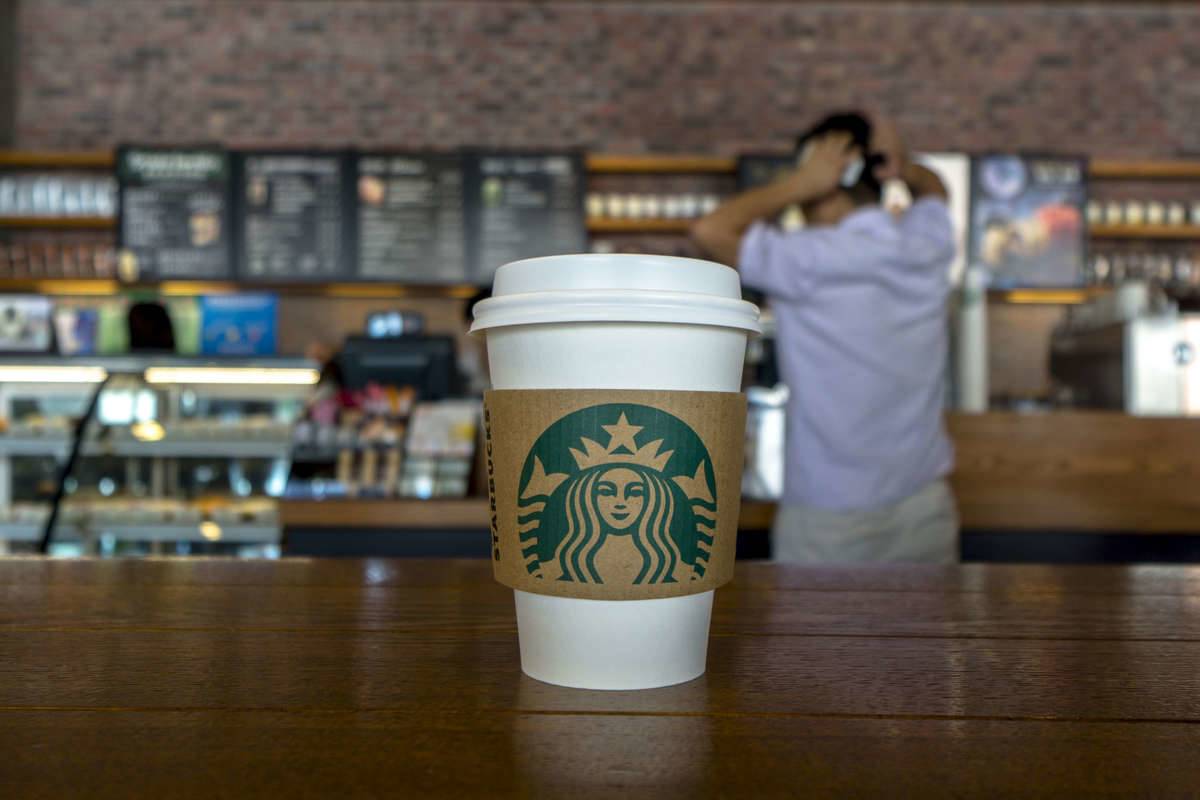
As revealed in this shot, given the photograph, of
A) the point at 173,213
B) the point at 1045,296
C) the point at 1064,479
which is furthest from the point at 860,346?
the point at 173,213

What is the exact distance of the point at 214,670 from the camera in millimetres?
517

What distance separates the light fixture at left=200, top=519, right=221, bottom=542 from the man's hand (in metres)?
2.38

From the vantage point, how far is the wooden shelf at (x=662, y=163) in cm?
482

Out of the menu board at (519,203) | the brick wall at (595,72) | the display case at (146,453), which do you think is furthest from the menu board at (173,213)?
the display case at (146,453)

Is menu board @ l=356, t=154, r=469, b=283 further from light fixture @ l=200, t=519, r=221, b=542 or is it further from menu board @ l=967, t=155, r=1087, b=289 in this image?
menu board @ l=967, t=155, r=1087, b=289

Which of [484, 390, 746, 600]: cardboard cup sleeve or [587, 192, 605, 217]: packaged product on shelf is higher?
[587, 192, 605, 217]: packaged product on shelf

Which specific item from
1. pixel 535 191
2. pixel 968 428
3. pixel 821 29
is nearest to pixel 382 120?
pixel 535 191

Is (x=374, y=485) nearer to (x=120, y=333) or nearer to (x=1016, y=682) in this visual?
(x=1016, y=682)

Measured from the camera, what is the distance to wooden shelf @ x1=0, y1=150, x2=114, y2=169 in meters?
4.83

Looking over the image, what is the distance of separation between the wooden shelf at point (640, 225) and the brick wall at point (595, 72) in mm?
493

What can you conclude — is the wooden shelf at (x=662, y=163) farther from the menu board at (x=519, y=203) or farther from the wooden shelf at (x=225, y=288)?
the wooden shelf at (x=225, y=288)

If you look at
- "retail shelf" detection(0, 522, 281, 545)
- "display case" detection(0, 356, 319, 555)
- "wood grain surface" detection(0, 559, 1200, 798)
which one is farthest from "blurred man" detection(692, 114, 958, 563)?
"retail shelf" detection(0, 522, 281, 545)

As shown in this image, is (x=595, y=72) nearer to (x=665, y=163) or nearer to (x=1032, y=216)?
(x=665, y=163)

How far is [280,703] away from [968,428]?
2232 mm
